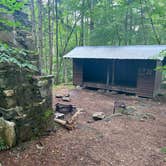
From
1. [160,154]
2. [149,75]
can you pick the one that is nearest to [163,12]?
[149,75]

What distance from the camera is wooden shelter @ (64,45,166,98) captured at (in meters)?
10.6

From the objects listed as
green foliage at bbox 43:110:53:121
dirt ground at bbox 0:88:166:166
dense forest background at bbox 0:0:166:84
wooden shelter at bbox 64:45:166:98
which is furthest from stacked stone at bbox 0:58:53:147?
dense forest background at bbox 0:0:166:84

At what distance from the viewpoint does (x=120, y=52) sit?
38.1 ft

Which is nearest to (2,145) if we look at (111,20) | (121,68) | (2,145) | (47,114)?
(2,145)

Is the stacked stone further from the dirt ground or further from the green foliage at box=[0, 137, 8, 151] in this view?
the dirt ground

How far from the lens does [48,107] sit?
16.4 ft

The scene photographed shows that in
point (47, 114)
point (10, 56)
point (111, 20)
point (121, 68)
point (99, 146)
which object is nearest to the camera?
point (10, 56)

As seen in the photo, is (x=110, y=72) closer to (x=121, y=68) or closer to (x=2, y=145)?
(x=121, y=68)

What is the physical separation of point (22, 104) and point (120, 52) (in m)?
8.52

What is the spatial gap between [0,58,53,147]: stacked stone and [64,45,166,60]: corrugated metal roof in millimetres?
6607

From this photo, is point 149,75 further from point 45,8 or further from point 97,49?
point 45,8

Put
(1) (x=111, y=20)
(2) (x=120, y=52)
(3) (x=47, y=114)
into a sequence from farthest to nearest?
(1) (x=111, y=20), (2) (x=120, y=52), (3) (x=47, y=114)

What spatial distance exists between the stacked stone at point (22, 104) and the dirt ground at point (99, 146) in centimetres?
30

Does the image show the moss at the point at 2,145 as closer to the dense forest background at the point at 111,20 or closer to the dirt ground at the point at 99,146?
the dirt ground at the point at 99,146
